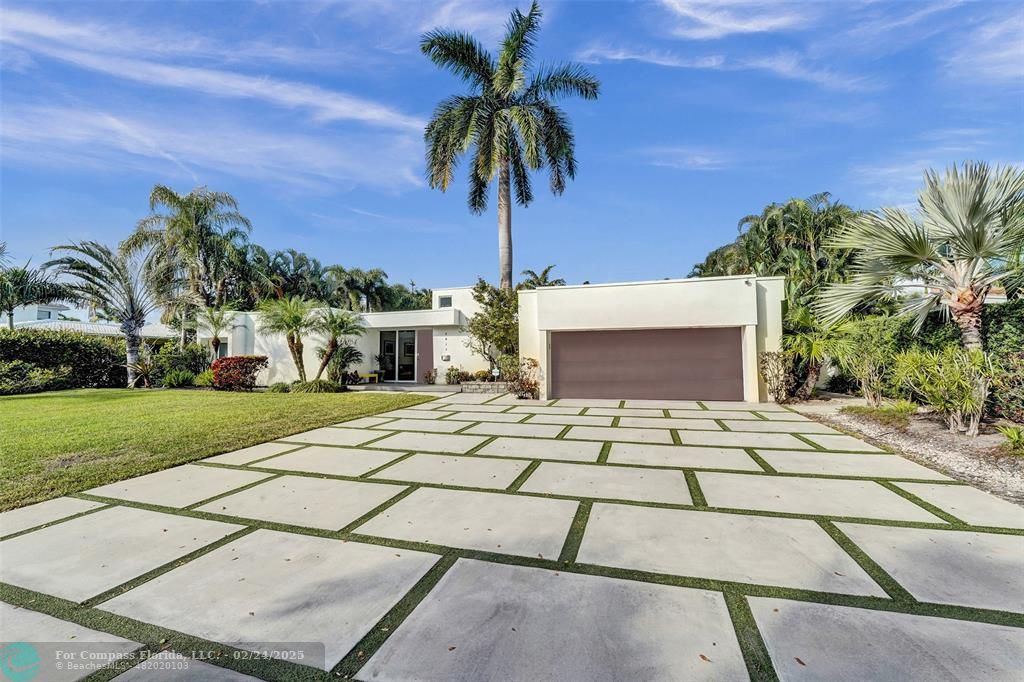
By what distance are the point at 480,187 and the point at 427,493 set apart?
41.8ft

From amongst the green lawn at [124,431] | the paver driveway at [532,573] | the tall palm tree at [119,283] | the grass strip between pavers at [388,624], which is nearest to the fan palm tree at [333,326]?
the green lawn at [124,431]

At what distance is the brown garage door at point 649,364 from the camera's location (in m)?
10.1

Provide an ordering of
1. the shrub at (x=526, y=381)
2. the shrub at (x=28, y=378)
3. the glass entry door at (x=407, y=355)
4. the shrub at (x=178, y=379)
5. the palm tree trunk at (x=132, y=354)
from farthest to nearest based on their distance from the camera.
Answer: the glass entry door at (x=407, y=355) → the shrub at (x=178, y=379) → the palm tree trunk at (x=132, y=354) → the shrub at (x=28, y=378) → the shrub at (x=526, y=381)

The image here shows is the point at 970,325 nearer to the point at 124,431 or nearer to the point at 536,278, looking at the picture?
the point at 536,278

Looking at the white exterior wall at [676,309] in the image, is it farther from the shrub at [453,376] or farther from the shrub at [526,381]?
the shrub at [453,376]

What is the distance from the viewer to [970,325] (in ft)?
19.0

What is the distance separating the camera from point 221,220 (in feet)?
55.8

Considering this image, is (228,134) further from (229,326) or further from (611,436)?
(611,436)

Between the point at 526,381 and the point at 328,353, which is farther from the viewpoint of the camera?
the point at 328,353

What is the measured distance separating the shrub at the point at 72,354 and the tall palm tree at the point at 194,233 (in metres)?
3.35

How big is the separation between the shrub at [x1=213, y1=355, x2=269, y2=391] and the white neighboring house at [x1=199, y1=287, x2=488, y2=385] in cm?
209

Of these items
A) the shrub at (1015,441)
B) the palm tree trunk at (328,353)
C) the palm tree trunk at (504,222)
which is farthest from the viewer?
the palm tree trunk at (504,222)

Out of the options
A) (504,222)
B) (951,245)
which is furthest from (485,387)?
(951,245)

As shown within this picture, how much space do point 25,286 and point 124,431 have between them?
14.8 meters
